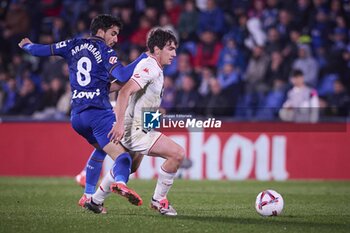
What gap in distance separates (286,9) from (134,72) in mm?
11046

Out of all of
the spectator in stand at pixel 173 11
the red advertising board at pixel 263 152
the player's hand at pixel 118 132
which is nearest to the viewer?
the player's hand at pixel 118 132

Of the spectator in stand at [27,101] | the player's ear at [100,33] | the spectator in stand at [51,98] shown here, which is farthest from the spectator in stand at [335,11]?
the player's ear at [100,33]

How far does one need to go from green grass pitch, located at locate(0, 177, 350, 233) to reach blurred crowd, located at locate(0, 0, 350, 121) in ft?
11.2

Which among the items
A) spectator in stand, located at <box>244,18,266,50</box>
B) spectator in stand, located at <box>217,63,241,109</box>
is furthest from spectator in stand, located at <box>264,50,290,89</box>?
spectator in stand, located at <box>244,18,266,50</box>

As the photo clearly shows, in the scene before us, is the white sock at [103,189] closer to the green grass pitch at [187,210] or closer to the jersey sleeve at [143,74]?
the green grass pitch at [187,210]

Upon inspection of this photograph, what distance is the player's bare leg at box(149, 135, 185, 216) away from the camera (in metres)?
8.77

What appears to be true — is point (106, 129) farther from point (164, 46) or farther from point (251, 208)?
point (251, 208)

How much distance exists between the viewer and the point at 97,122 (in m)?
8.95

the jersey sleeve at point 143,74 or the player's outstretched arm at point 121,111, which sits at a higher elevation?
the jersey sleeve at point 143,74

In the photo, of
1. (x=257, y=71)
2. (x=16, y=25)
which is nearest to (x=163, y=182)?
(x=257, y=71)

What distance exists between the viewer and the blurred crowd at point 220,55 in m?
17.8

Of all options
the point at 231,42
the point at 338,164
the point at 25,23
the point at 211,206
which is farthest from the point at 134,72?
the point at 25,23

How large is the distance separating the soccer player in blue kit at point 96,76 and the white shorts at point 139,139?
0.14 meters

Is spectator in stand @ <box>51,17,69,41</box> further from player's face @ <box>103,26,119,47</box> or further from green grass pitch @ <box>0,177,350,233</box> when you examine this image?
player's face @ <box>103,26,119,47</box>
